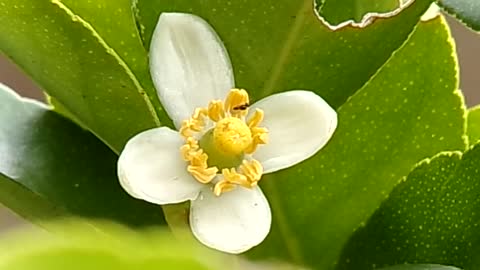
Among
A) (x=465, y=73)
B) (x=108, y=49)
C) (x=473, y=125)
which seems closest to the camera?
(x=108, y=49)

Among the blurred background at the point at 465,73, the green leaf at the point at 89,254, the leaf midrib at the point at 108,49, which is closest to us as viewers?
the green leaf at the point at 89,254

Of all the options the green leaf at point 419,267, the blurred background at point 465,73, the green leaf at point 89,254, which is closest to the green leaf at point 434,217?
the green leaf at point 419,267

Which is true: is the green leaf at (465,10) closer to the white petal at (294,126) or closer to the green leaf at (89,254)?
the white petal at (294,126)

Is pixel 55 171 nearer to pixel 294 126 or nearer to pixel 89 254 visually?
pixel 294 126

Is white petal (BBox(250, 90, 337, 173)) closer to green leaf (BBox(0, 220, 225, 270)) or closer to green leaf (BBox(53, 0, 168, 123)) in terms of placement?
green leaf (BBox(53, 0, 168, 123))

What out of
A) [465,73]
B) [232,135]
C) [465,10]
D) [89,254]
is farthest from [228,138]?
[465,73]

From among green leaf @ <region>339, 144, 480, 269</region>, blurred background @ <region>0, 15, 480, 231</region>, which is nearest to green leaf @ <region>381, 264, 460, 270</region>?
green leaf @ <region>339, 144, 480, 269</region>
